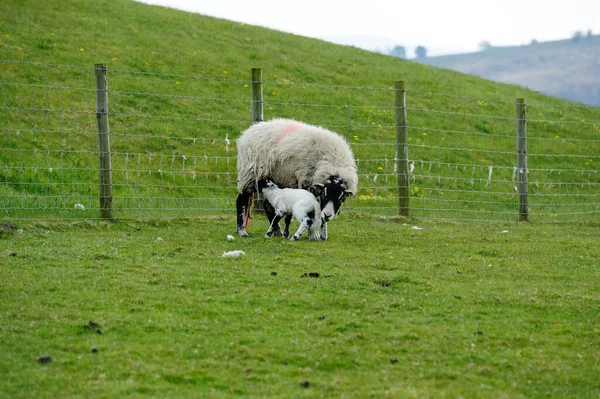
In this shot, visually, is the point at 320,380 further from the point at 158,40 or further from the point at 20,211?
the point at 158,40

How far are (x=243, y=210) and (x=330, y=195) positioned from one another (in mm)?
1402

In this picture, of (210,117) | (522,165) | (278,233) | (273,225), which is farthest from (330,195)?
(210,117)

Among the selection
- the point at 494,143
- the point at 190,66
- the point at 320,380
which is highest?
the point at 190,66

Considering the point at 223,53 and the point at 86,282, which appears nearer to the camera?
the point at 86,282

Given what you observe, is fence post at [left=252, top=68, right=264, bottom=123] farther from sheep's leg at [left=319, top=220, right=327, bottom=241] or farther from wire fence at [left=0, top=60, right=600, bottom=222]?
sheep's leg at [left=319, top=220, right=327, bottom=241]

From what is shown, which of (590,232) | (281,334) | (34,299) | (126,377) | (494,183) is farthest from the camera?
(494,183)

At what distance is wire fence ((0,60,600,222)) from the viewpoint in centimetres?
1430

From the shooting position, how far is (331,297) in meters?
7.62

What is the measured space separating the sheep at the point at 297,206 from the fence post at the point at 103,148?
258cm

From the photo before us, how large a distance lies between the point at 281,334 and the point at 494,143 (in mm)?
18514

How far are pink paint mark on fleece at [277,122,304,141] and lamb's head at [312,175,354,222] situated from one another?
3.28 ft

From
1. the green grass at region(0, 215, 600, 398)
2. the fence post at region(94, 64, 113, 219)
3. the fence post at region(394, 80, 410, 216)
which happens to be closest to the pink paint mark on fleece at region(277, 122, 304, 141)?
the green grass at region(0, 215, 600, 398)

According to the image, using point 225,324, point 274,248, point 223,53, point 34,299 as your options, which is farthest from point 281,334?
point 223,53

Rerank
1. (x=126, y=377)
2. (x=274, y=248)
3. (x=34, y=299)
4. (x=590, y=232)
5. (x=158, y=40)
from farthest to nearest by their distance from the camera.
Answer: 1. (x=158, y=40)
2. (x=590, y=232)
3. (x=274, y=248)
4. (x=34, y=299)
5. (x=126, y=377)
